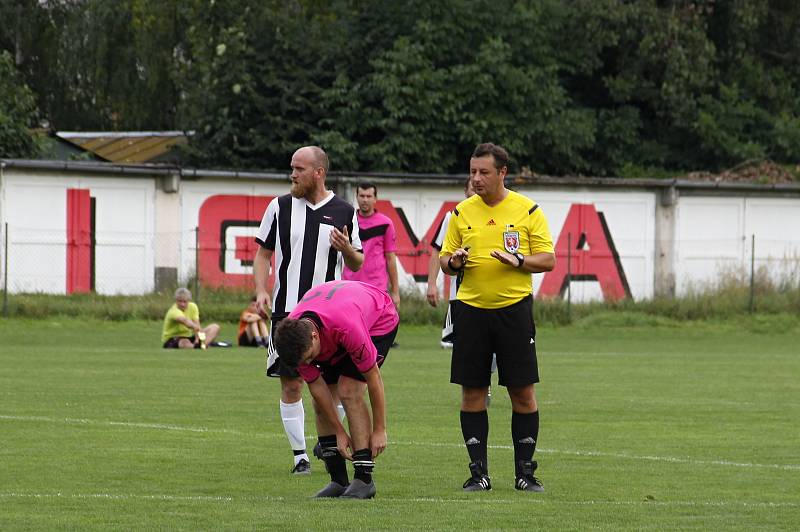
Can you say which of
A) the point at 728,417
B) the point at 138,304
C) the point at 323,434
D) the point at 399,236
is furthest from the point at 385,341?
the point at 399,236

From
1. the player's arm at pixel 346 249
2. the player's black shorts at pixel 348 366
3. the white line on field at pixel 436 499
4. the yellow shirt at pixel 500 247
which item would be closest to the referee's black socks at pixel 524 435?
the white line on field at pixel 436 499

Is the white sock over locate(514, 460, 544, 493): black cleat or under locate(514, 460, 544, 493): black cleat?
over

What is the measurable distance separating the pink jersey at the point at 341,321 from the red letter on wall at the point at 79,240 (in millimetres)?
24679

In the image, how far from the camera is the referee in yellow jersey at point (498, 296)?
30.1 ft

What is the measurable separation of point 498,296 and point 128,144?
43.0 meters

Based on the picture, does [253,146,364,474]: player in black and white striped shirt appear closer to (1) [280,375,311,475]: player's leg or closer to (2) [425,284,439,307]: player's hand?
(1) [280,375,311,475]: player's leg

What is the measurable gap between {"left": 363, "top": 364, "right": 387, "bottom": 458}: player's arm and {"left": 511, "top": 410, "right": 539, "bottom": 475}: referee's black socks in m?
0.95

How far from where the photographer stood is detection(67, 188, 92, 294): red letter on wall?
32656mm

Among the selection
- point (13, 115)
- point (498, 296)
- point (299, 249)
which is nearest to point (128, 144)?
point (13, 115)

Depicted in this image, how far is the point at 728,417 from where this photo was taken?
14.3 metres

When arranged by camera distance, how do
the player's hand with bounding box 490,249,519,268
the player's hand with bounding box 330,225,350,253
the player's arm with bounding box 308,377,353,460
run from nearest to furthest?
the player's arm with bounding box 308,377,353,460 → the player's hand with bounding box 490,249,519,268 → the player's hand with bounding box 330,225,350,253

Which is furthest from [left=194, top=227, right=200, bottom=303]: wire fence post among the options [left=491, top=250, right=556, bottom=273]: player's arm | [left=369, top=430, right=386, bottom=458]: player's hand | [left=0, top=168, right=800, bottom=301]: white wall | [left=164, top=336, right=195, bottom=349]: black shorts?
[left=369, top=430, right=386, bottom=458]: player's hand

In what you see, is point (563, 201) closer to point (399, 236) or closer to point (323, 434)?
point (399, 236)

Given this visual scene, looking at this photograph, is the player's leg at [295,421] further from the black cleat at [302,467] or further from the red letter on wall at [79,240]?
Answer: the red letter on wall at [79,240]
